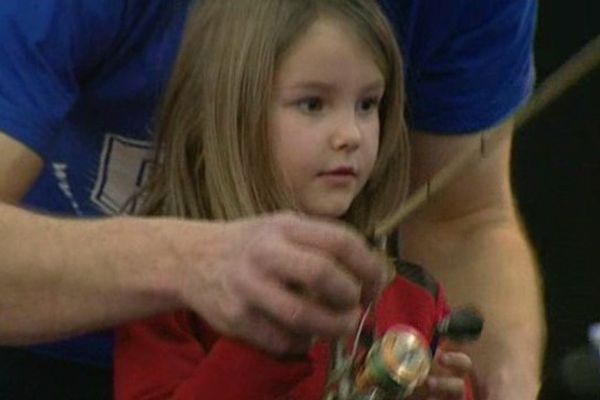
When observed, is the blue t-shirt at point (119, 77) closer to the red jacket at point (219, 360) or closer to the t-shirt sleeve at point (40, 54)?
the t-shirt sleeve at point (40, 54)

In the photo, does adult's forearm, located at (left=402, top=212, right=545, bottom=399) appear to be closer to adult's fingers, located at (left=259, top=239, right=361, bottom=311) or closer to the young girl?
the young girl

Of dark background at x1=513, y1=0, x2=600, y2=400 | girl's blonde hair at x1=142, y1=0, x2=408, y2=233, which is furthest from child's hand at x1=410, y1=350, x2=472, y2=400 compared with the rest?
dark background at x1=513, y1=0, x2=600, y2=400

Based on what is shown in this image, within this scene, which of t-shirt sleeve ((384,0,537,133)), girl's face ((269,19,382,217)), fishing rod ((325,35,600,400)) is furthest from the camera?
t-shirt sleeve ((384,0,537,133))

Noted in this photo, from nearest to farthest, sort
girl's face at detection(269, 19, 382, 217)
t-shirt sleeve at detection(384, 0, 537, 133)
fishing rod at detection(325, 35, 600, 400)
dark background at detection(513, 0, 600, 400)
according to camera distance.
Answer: fishing rod at detection(325, 35, 600, 400), girl's face at detection(269, 19, 382, 217), t-shirt sleeve at detection(384, 0, 537, 133), dark background at detection(513, 0, 600, 400)

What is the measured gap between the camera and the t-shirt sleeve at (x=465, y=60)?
165 centimetres

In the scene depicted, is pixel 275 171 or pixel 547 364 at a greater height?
pixel 275 171

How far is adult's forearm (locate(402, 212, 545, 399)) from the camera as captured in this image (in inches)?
66.6

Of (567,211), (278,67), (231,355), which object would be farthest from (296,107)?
(567,211)

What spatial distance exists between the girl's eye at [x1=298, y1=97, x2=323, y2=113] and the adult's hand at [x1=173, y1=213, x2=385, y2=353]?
357 mm

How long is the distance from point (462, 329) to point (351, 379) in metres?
0.17

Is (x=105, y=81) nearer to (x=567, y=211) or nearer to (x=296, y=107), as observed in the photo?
(x=296, y=107)

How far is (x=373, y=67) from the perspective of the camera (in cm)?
153

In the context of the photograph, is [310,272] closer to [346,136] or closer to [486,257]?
[346,136]

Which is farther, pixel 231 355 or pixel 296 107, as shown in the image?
pixel 296 107
